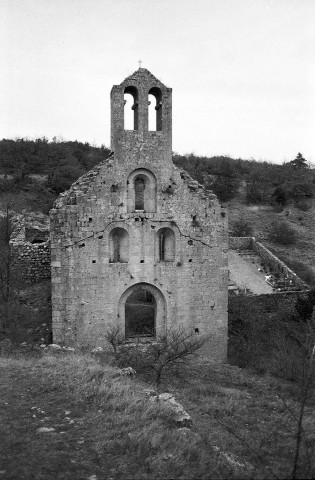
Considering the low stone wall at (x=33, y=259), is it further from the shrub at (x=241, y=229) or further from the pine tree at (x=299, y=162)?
the pine tree at (x=299, y=162)

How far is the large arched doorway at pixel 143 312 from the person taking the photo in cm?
1373

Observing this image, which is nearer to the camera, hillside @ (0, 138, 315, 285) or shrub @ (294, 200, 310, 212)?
hillside @ (0, 138, 315, 285)

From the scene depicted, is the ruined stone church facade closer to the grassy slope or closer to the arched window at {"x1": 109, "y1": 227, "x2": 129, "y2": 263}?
the arched window at {"x1": 109, "y1": 227, "x2": 129, "y2": 263}

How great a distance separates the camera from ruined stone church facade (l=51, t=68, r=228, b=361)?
42.8 feet

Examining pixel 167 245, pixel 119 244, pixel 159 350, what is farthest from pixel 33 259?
pixel 159 350

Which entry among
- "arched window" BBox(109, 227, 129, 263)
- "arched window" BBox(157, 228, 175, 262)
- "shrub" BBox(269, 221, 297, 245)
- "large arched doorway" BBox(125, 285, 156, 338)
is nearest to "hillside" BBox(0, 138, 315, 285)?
"shrub" BBox(269, 221, 297, 245)

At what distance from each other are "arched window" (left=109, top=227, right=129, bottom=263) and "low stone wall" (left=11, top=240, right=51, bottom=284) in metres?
7.62

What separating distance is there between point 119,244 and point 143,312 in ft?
16.0

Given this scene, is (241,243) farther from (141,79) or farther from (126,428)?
A: (126,428)

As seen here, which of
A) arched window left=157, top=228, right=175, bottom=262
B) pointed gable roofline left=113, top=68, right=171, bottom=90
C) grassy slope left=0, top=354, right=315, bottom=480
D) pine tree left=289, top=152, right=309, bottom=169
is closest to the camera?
grassy slope left=0, top=354, right=315, bottom=480

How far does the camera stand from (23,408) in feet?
25.2

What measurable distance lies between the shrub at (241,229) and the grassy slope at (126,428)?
21.2 m

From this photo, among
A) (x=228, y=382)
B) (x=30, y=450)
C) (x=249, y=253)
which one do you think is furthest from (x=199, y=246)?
(x=249, y=253)

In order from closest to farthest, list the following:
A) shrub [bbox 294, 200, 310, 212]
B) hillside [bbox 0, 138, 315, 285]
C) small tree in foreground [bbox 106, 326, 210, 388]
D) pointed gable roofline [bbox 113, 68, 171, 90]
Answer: small tree in foreground [bbox 106, 326, 210, 388], pointed gable roofline [bbox 113, 68, 171, 90], hillside [bbox 0, 138, 315, 285], shrub [bbox 294, 200, 310, 212]
